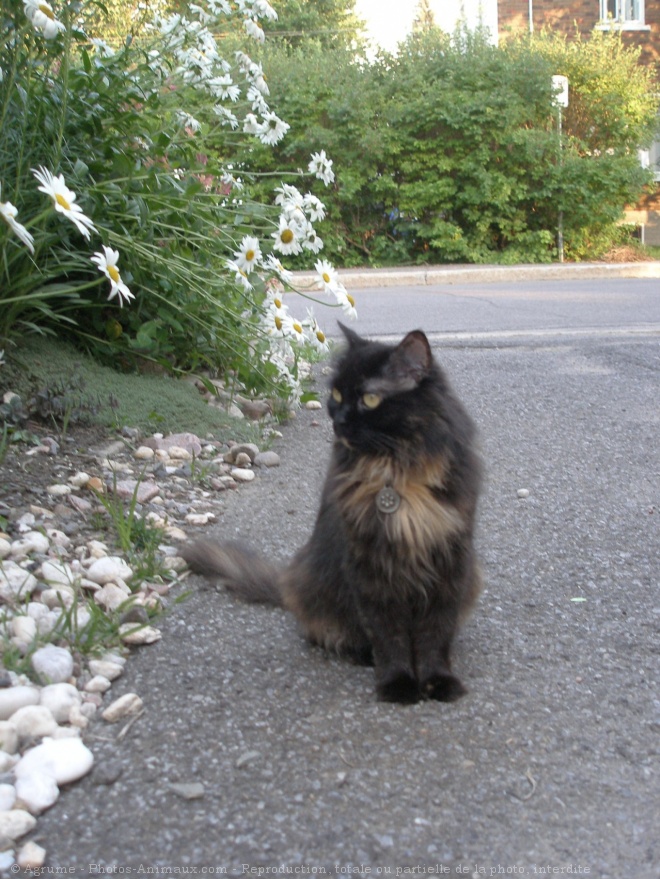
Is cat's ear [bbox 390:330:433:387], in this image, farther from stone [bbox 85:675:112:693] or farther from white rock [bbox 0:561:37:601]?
white rock [bbox 0:561:37:601]

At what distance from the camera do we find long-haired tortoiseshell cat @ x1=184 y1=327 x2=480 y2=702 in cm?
257

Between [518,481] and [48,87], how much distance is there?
2.99 m

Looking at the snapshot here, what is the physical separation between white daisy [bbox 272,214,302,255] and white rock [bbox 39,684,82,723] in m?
2.80

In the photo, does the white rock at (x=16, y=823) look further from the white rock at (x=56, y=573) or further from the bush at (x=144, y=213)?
the bush at (x=144, y=213)

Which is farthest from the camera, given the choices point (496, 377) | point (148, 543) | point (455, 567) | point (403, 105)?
point (403, 105)

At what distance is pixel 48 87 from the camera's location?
4.37 m

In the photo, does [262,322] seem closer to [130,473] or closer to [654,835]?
[130,473]

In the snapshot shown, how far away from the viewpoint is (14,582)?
295cm

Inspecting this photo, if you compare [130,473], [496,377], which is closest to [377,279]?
[496,377]

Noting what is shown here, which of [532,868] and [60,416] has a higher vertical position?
[60,416]

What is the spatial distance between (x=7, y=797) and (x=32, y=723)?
0.88 ft

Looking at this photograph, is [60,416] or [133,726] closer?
[133,726]

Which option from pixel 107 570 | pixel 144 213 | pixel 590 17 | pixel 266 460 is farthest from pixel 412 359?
pixel 590 17

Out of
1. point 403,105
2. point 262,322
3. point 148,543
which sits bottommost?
point 148,543
